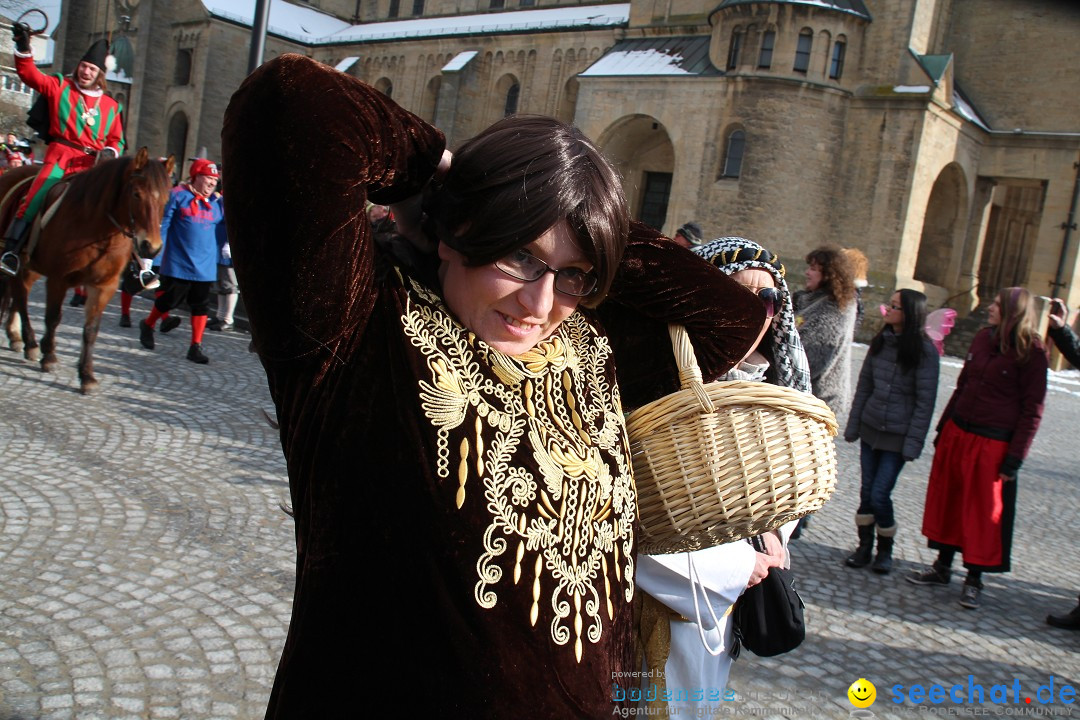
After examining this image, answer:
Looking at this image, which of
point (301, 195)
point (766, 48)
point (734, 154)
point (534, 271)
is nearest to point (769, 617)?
point (534, 271)

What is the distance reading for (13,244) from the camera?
759 centimetres

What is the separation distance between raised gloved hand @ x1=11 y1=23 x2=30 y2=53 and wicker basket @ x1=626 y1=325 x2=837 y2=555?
696 centimetres

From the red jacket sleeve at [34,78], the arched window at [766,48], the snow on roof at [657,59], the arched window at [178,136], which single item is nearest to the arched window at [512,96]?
the snow on roof at [657,59]

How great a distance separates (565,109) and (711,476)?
118ft

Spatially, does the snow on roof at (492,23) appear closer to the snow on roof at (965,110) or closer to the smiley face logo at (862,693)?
the snow on roof at (965,110)

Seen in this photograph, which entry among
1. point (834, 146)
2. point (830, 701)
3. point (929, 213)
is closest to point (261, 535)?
point (830, 701)

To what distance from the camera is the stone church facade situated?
2736 centimetres

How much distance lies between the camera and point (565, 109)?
36.1 meters

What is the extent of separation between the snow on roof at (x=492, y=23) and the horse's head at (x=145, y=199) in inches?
1183

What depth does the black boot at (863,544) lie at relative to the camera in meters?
5.82

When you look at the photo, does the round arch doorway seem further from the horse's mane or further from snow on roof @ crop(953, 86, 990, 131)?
the horse's mane

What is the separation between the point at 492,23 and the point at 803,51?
57.9 feet

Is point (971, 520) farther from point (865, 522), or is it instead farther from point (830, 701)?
point (830, 701)

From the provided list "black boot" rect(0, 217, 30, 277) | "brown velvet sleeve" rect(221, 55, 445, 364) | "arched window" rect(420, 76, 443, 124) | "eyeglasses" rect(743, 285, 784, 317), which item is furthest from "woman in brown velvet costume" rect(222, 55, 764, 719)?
"arched window" rect(420, 76, 443, 124)
